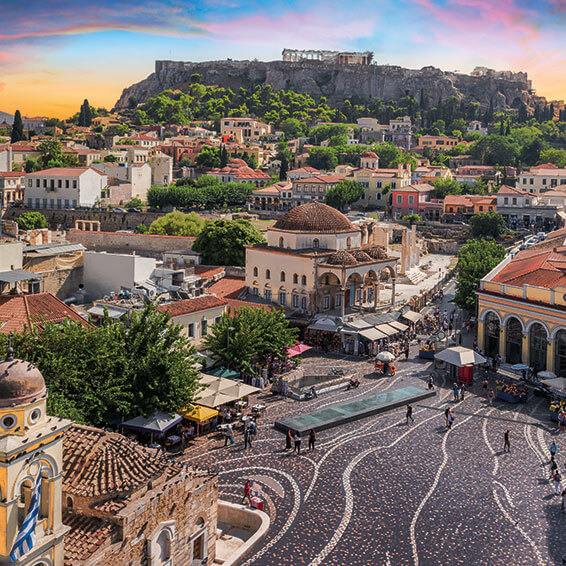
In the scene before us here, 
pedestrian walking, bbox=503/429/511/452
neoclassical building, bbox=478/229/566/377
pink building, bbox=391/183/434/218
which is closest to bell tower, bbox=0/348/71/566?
pedestrian walking, bbox=503/429/511/452

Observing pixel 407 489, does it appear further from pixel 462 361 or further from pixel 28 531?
pixel 28 531

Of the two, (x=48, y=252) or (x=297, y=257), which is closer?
(x=48, y=252)

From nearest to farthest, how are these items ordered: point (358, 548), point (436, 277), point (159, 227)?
1. point (358, 548)
2. point (436, 277)
3. point (159, 227)

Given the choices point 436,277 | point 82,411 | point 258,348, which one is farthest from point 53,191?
point 82,411

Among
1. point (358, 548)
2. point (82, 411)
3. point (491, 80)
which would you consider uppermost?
point (491, 80)

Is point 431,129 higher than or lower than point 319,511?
higher

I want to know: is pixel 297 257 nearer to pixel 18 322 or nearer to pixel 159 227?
pixel 18 322

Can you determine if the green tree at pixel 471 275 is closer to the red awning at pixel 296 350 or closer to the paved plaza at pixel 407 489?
the red awning at pixel 296 350

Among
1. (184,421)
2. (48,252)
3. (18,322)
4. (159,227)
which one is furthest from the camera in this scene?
(159,227)
